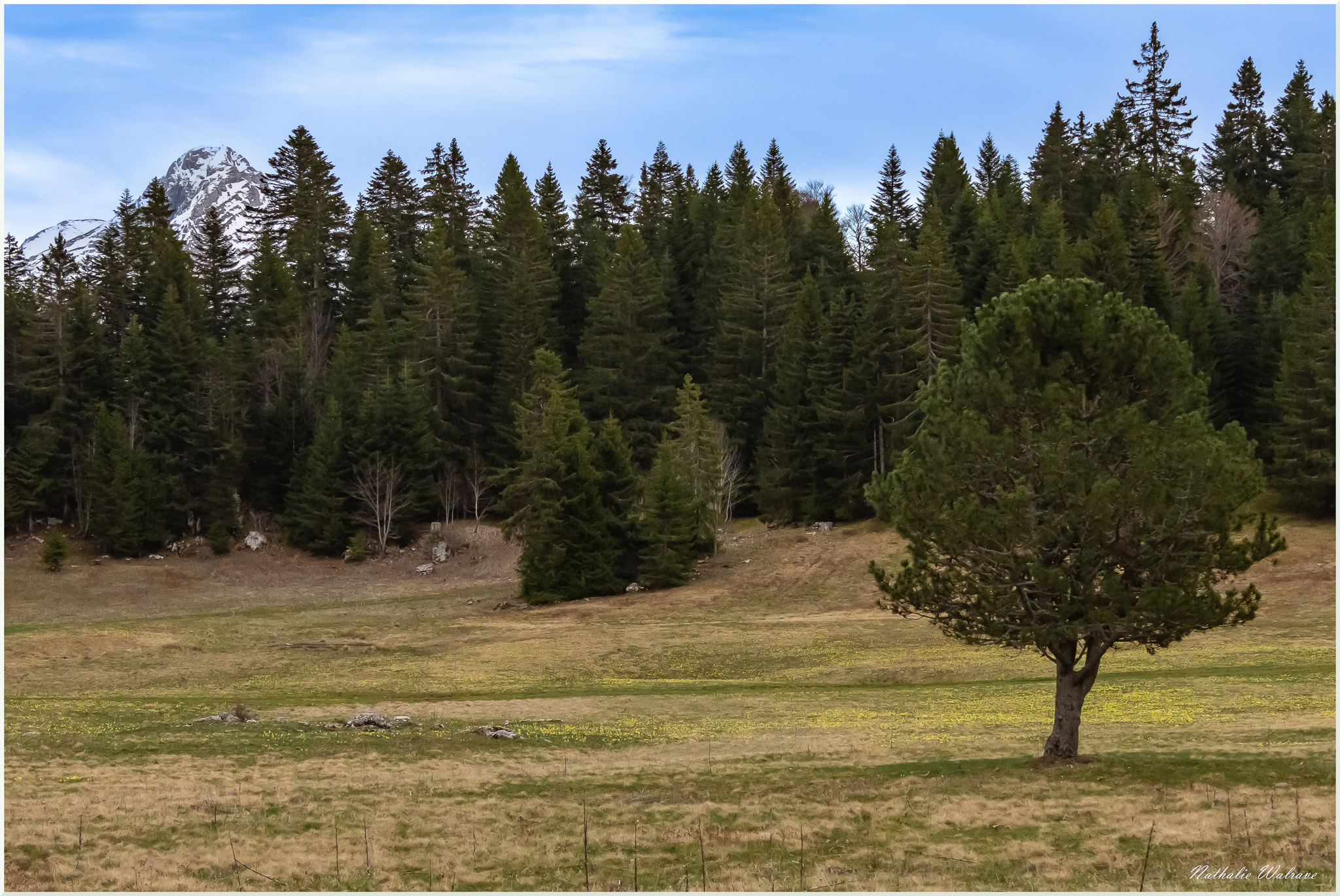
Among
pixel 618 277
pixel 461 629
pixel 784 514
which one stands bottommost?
pixel 461 629

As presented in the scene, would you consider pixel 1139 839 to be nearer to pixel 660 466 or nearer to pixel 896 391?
pixel 660 466

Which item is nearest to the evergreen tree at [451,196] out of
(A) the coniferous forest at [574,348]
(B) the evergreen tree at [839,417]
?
(A) the coniferous forest at [574,348]

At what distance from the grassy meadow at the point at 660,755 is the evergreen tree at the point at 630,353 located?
1067 inches

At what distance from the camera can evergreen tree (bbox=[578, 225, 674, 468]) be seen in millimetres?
79875

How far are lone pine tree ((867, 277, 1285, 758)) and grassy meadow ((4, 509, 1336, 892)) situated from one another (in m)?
2.88

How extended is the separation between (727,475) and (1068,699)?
51.9m

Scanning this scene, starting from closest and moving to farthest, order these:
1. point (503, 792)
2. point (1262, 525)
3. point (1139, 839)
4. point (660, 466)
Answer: point (1139, 839)
point (1262, 525)
point (503, 792)
point (660, 466)

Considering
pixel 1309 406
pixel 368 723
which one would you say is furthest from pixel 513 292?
pixel 368 723

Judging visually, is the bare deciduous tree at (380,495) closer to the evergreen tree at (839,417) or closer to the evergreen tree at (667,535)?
the evergreen tree at (667,535)

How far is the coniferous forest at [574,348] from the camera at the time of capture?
208 ft

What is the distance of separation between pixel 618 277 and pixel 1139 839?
70.8 m

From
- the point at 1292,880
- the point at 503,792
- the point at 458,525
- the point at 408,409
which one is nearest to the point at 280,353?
the point at 408,409

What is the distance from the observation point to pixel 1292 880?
12305 mm

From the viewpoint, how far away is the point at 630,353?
269ft
